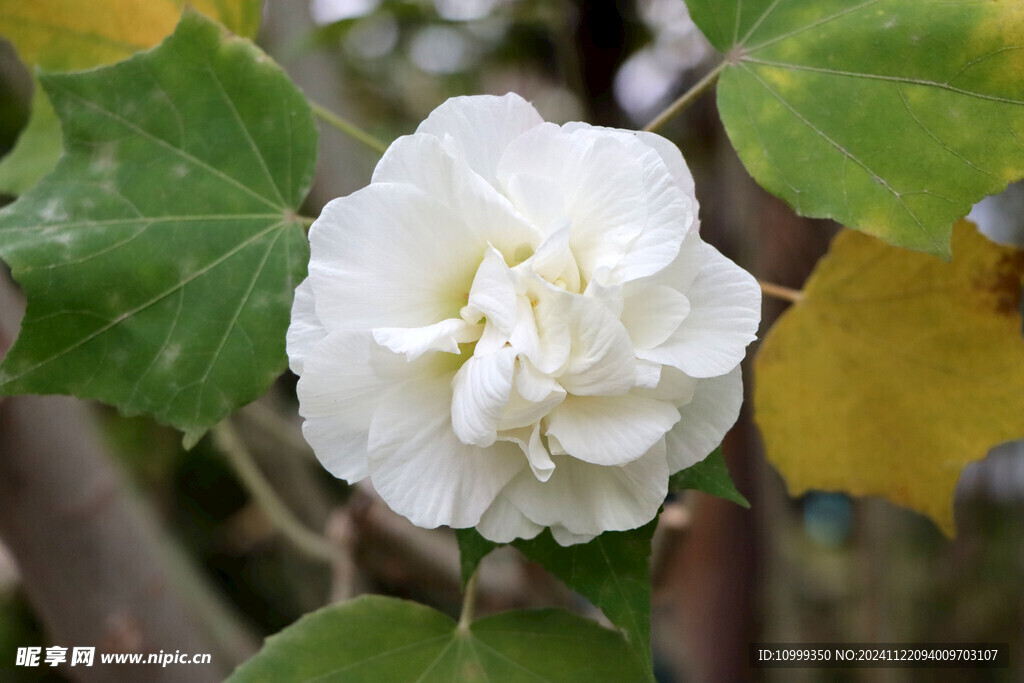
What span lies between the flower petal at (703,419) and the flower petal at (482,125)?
146 millimetres

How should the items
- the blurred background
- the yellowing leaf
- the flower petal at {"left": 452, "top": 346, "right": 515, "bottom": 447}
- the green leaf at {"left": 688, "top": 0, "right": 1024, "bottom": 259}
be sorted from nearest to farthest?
the flower petal at {"left": 452, "top": 346, "right": 515, "bottom": 447} → the green leaf at {"left": 688, "top": 0, "right": 1024, "bottom": 259} → the yellowing leaf → the blurred background

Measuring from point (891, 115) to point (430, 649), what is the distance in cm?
43

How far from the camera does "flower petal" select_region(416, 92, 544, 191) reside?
37 cm

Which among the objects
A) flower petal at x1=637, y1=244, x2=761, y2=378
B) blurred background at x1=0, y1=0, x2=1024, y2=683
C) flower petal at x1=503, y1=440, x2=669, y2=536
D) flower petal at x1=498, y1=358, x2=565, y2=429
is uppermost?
flower petal at x1=637, y1=244, x2=761, y2=378

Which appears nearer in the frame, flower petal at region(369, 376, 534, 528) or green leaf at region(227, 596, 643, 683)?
flower petal at region(369, 376, 534, 528)

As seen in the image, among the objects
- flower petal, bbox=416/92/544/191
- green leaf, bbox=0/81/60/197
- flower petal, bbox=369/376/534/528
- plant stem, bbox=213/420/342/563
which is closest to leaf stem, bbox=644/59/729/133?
flower petal, bbox=416/92/544/191

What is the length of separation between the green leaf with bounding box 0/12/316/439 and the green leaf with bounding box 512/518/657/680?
0.20m

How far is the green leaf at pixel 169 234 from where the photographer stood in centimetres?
43

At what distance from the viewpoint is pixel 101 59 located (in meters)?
0.59

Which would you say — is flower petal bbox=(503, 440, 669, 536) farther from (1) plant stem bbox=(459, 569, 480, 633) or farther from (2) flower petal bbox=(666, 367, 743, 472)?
(1) plant stem bbox=(459, 569, 480, 633)

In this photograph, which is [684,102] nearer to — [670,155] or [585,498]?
[670,155]

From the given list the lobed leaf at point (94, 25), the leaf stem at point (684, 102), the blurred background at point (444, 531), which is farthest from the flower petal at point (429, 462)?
the blurred background at point (444, 531)

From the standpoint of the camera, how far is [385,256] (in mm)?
354

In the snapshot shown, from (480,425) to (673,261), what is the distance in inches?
4.6
